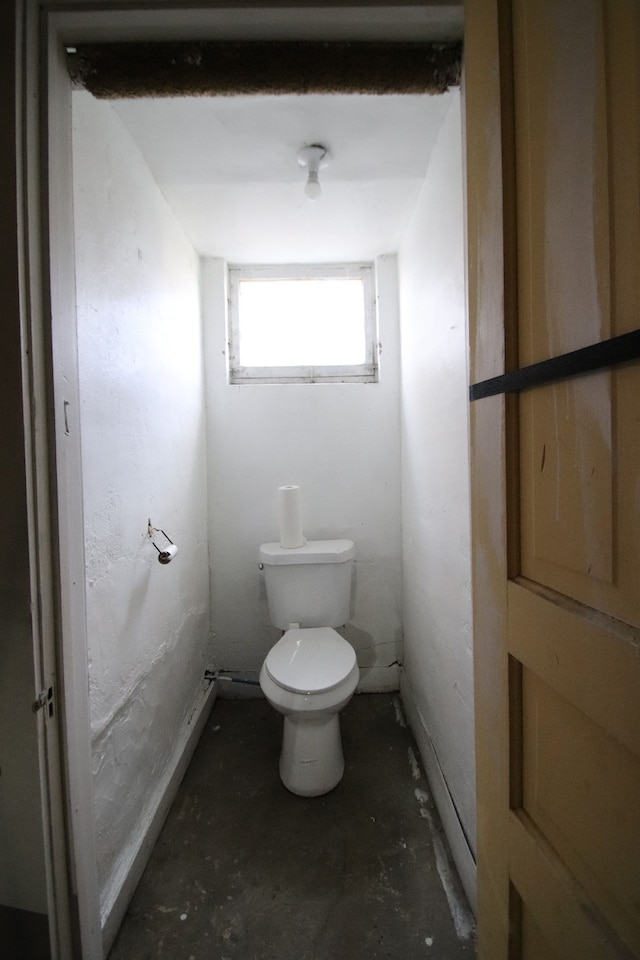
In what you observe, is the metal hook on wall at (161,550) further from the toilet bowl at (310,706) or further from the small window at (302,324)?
the small window at (302,324)

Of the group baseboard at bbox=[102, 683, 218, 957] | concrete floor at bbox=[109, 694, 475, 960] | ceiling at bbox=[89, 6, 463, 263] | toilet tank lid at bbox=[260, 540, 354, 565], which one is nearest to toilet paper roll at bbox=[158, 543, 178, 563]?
toilet tank lid at bbox=[260, 540, 354, 565]

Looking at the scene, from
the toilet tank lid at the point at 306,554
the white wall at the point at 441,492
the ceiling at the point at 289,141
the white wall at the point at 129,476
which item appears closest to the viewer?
the ceiling at the point at 289,141

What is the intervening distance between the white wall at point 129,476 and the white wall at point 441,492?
36.1 inches

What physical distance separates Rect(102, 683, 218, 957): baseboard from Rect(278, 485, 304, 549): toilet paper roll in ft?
2.62

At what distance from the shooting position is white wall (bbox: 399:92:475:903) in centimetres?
99

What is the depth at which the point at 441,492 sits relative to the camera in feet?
3.92

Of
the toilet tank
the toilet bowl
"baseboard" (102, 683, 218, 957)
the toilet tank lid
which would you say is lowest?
"baseboard" (102, 683, 218, 957)

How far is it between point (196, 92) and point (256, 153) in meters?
0.43

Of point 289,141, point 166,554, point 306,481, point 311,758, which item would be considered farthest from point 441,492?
point 289,141

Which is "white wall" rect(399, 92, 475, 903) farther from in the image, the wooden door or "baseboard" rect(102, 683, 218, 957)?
"baseboard" rect(102, 683, 218, 957)

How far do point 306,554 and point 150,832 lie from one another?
99cm

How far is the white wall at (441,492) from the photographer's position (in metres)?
0.99

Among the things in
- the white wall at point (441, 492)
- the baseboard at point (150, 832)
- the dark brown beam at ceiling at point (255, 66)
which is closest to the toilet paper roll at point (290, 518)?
the white wall at point (441, 492)

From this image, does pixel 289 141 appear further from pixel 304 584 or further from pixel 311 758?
pixel 311 758
